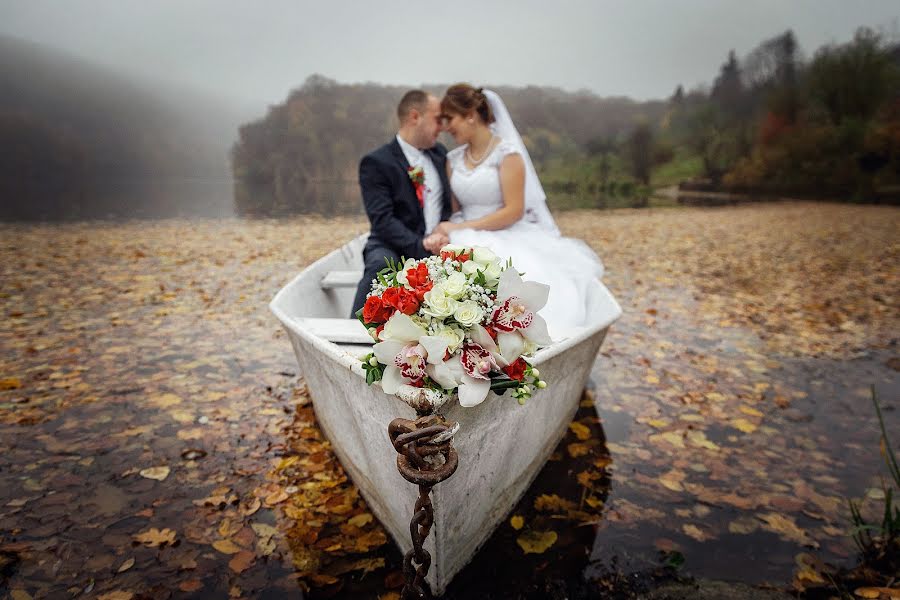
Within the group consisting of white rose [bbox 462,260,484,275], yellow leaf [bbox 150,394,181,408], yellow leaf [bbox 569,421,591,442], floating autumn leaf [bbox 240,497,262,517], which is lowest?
floating autumn leaf [bbox 240,497,262,517]

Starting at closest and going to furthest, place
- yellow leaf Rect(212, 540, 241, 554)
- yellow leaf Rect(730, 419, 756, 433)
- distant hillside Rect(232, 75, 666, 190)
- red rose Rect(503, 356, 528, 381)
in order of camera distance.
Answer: red rose Rect(503, 356, 528, 381) < yellow leaf Rect(212, 540, 241, 554) < yellow leaf Rect(730, 419, 756, 433) < distant hillside Rect(232, 75, 666, 190)

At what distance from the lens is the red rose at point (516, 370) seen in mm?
1559

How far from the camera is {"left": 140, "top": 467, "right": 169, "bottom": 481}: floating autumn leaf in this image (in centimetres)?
285


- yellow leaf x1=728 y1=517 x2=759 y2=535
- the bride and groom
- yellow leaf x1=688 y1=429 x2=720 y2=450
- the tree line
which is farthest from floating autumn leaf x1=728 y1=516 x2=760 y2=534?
the tree line

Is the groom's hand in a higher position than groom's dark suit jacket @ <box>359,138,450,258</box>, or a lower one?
lower

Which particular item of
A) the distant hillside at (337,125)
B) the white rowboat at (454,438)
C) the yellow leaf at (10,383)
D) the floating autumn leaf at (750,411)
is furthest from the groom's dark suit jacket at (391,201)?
the distant hillside at (337,125)

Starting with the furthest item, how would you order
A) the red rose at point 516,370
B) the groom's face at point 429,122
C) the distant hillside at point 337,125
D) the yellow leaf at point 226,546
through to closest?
the distant hillside at point 337,125, the groom's face at point 429,122, the yellow leaf at point 226,546, the red rose at point 516,370

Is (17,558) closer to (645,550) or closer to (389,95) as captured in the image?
(645,550)

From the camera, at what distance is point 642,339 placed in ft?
17.2

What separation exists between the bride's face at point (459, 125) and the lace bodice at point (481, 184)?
20cm

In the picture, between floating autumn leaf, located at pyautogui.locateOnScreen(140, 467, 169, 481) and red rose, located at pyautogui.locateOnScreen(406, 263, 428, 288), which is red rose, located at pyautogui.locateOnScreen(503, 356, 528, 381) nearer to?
red rose, located at pyautogui.locateOnScreen(406, 263, 428, 288)

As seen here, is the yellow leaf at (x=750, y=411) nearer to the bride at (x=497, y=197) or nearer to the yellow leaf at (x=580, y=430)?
the yellow leaf at (x=580, y=430)

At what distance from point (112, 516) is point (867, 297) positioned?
27.1 ft

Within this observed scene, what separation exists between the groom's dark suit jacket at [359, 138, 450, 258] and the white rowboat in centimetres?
105
